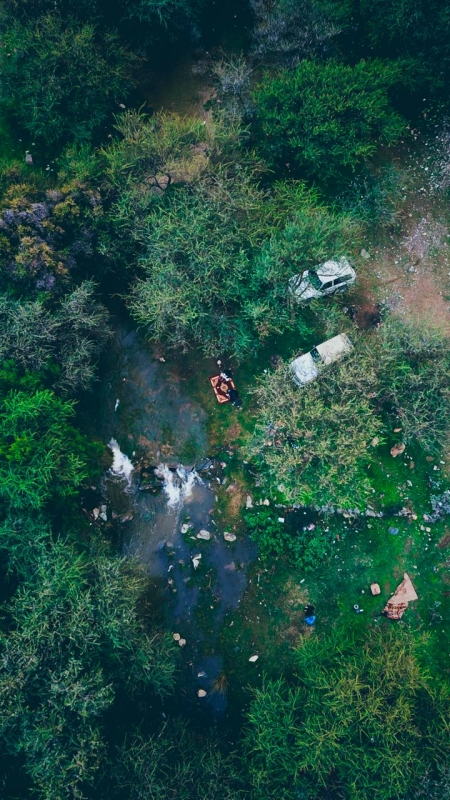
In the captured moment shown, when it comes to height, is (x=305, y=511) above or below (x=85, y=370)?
below

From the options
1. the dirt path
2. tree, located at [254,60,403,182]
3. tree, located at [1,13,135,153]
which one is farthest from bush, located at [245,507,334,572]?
tree, located at [1,13,135,153]

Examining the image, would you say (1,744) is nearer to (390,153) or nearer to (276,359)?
(276,359)

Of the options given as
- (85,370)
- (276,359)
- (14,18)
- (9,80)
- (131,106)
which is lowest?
(276,359)

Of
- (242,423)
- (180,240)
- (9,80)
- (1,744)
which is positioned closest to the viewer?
(1,744)

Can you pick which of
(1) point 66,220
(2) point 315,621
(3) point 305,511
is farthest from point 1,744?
(1) point 66,220

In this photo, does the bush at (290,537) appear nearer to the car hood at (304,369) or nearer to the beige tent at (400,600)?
the beige tent at (400,600)

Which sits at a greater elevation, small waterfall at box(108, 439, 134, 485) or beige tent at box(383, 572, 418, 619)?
small waterfall at box(108, 439, 134, 485)

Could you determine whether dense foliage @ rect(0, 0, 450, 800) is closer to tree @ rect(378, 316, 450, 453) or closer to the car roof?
tree @ rect(378, 316, 450, 453)

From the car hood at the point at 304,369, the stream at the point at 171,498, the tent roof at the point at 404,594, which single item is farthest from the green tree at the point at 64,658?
the car hood at the point at 304,369
